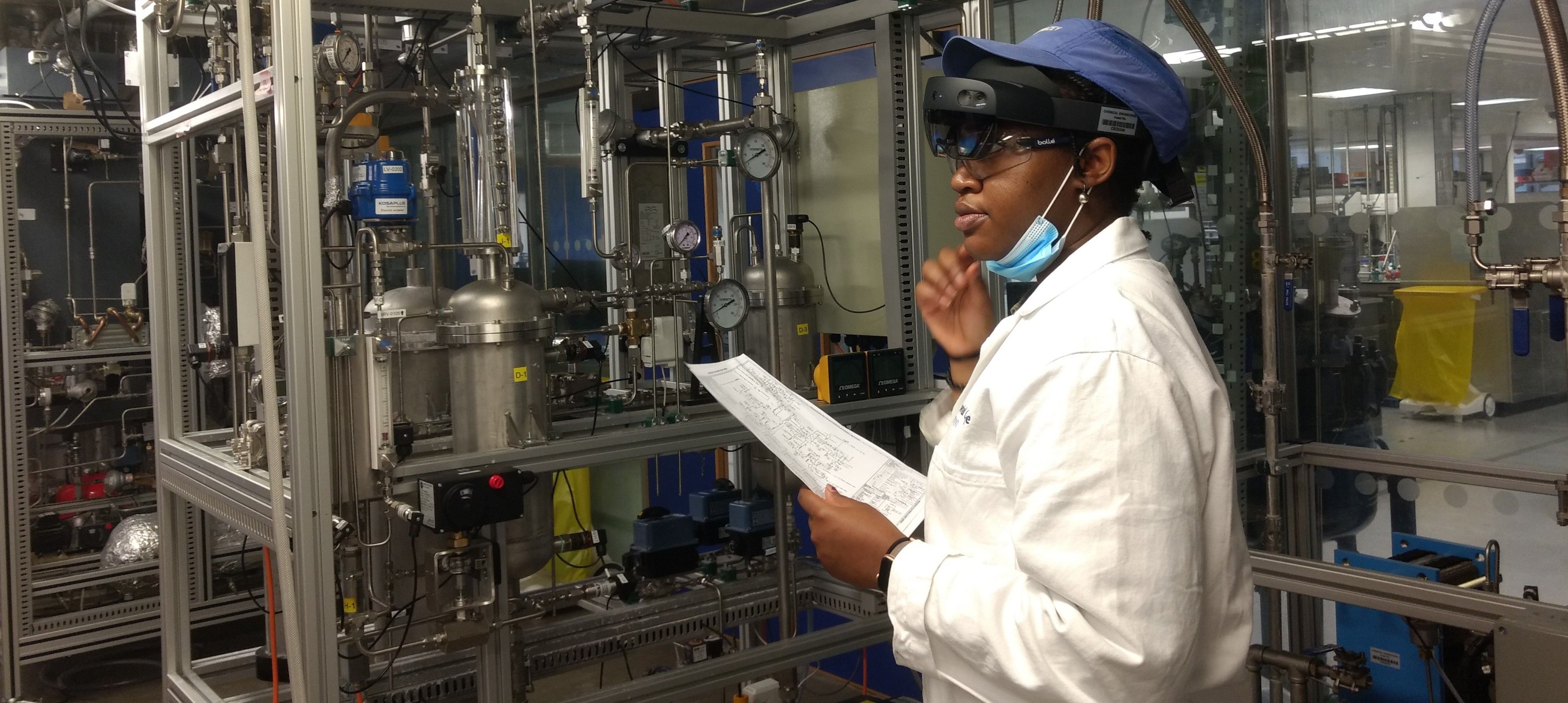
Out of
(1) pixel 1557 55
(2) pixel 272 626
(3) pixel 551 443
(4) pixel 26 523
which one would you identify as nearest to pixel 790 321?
(3) pixel 551 443

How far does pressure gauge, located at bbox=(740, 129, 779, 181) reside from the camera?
2898 millimetres

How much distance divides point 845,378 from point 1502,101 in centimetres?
158

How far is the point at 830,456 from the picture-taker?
1326 mm

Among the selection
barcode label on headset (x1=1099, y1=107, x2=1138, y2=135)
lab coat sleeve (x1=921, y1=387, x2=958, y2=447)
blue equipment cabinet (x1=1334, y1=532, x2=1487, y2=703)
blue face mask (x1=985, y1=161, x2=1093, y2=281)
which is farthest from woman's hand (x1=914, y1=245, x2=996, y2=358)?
blue equipment cabinet (x1=1334, y1=532, x2=1487, y2=703)

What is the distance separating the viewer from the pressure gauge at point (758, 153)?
2.90m

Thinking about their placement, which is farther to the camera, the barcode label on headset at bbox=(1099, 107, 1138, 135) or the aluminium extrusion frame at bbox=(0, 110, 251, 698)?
the aluminium extrusion frame at bbox=(0, 110, 251, 698)

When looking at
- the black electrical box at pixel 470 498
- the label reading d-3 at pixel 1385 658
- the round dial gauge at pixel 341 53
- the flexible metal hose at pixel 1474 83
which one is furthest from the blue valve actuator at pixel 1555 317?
the round dial gauge at pixel 341 53

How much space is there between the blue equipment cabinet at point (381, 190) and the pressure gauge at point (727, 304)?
0.85 m

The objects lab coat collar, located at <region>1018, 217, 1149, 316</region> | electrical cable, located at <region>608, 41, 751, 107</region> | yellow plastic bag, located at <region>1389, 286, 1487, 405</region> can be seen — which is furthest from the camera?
electrical cable, located at <region>608, 41, 751, 107</region>

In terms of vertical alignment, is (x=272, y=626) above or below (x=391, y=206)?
below

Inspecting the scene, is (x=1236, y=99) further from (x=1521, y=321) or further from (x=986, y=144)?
(x=986, y=144)

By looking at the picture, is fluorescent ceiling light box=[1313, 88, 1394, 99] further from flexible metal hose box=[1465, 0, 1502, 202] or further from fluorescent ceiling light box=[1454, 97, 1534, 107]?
flexible metal hose box=[1465, 0, 1502, 202]

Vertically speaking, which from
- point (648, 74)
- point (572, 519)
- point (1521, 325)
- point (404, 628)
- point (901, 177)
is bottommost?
point (572, 519)

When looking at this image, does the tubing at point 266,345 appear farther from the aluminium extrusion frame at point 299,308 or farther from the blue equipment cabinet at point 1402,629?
the blue equipment cabinet at point 1402,629
